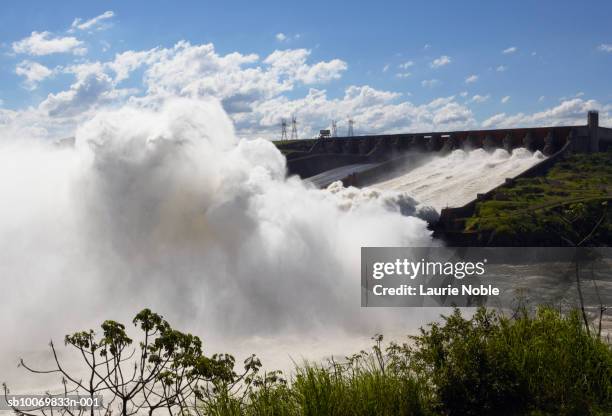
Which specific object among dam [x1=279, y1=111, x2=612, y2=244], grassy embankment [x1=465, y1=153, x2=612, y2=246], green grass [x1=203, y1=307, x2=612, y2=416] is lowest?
green grass [x1=203, y1=307, x2=612, y2=416]

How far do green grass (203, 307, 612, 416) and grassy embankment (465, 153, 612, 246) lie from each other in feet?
99.8

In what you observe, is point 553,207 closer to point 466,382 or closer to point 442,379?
point 466,382

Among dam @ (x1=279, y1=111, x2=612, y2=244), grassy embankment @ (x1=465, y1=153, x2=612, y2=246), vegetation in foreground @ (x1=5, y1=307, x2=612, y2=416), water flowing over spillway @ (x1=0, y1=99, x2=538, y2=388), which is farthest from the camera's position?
dam @ (x1=279, y1=111, x2=612, y2=244)

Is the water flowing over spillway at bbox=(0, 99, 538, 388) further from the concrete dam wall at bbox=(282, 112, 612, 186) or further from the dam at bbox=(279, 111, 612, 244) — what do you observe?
the concrete dam wall at bbox=(282, 112, 612, 186)

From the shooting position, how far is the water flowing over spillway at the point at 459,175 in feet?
193

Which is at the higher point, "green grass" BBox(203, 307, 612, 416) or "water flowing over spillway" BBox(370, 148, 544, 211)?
"water flowing over spillway" BBox(370, 148, 544, 211)

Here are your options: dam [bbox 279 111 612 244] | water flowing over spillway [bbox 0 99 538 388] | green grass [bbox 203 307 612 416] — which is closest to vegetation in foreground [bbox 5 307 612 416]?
green grass [bbox 203 307 612 416]

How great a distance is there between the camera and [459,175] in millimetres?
66000

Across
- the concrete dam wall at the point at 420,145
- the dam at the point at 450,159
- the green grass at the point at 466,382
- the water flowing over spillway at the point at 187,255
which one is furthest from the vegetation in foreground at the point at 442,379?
the concrete dam wall at the point at 420,145

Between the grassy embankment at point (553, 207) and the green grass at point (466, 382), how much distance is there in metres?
30.4

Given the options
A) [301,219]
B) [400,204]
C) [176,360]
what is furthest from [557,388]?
[400,204]

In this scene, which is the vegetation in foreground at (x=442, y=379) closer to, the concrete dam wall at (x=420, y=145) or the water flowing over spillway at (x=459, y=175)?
the water flowing over spillway at (x=459, y=175)

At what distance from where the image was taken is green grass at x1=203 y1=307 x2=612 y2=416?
9.09 m

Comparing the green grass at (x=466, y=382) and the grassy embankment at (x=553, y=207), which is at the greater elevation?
the grassy embankment at (x=553, y=207)
